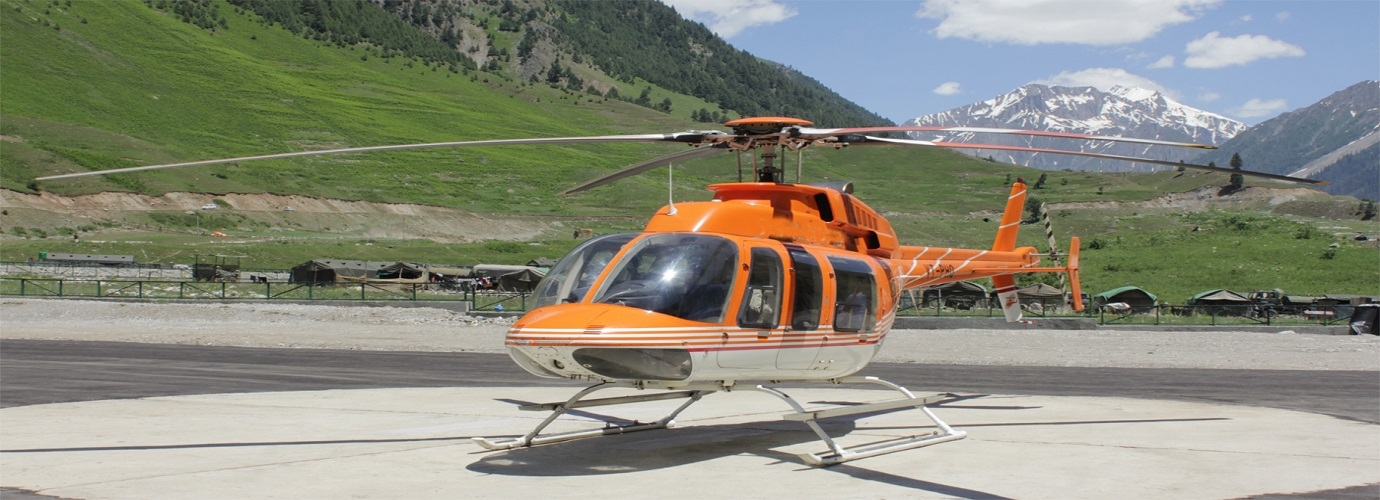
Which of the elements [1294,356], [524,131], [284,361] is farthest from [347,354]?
[524,131]

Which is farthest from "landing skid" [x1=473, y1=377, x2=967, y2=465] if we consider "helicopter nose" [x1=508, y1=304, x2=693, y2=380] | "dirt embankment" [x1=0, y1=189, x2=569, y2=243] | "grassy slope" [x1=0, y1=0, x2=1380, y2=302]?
"dirt embankment" [x1=0, y1=189, x2=569, y2=243]

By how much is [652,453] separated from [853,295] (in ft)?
8.30

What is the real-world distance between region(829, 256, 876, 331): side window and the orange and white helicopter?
0.02 metres

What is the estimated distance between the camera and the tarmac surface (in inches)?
342

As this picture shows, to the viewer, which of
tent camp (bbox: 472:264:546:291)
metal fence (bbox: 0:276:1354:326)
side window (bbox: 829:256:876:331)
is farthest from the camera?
tent camp (bbox: 472:264:546:291)

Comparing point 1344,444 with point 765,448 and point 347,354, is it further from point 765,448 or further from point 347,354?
point 347,354

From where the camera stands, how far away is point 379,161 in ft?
409

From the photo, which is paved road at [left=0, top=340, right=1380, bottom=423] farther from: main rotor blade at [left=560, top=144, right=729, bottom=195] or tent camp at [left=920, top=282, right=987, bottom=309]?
tent camp at [left=920, top=282, right=987, bottom=309]

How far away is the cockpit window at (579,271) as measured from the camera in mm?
9297

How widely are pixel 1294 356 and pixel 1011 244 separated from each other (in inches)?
605

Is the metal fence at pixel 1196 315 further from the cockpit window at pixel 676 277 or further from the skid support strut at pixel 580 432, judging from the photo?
the cockpit window at pixel 676 277

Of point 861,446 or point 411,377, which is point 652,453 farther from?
point 411,377

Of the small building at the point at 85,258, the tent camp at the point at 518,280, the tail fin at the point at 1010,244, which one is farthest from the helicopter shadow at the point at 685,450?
the small building at the point at 85,258

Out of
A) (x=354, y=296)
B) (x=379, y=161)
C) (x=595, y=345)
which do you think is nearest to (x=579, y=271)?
(x=595, y=345)
